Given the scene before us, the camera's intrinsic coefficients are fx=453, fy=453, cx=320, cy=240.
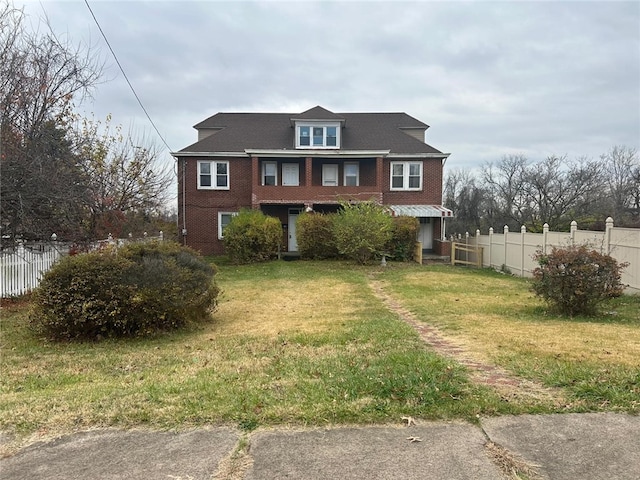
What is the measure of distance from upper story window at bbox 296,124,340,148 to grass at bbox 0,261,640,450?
16.7 metres

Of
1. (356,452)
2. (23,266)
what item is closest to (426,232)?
(23,266)

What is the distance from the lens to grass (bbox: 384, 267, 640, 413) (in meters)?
4.29

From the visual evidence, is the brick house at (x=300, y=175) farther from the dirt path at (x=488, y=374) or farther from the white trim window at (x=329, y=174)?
the dirt path at (x=488, y=374)

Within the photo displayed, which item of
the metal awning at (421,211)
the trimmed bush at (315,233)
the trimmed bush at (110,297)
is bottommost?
the trimmed bush at (110,297)

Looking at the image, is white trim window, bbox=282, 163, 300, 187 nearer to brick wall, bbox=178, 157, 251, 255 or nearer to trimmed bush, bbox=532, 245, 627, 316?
brick wall, bbox=178, 157, 251, 255

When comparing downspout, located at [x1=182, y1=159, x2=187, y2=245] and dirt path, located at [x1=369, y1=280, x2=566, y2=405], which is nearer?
dirt path, located at [x1=369, y1=280, x2=566, y2=405]

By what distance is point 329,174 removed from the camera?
2606 cm

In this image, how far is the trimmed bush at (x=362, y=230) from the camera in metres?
19.4

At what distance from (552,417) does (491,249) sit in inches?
720

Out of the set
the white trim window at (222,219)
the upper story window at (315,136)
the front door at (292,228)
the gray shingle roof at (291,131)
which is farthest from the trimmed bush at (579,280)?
the white trim window at (222,219)

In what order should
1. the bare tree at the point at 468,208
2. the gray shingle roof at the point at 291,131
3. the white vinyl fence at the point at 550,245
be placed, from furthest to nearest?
1. the bare tree at the point at 468,208
2. the gray shingle roof at the point at 291,131
3. the white vinyl fence at the point at 550,245

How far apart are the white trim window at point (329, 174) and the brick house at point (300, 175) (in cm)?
6

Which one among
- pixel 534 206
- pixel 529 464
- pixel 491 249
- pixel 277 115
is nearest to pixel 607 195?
pixel 534 206

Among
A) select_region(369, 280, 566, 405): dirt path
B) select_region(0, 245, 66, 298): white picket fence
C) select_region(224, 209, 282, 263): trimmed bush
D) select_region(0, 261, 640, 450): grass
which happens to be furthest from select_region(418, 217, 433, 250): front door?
select_region(0, 245, 66, 298): white picket fence
